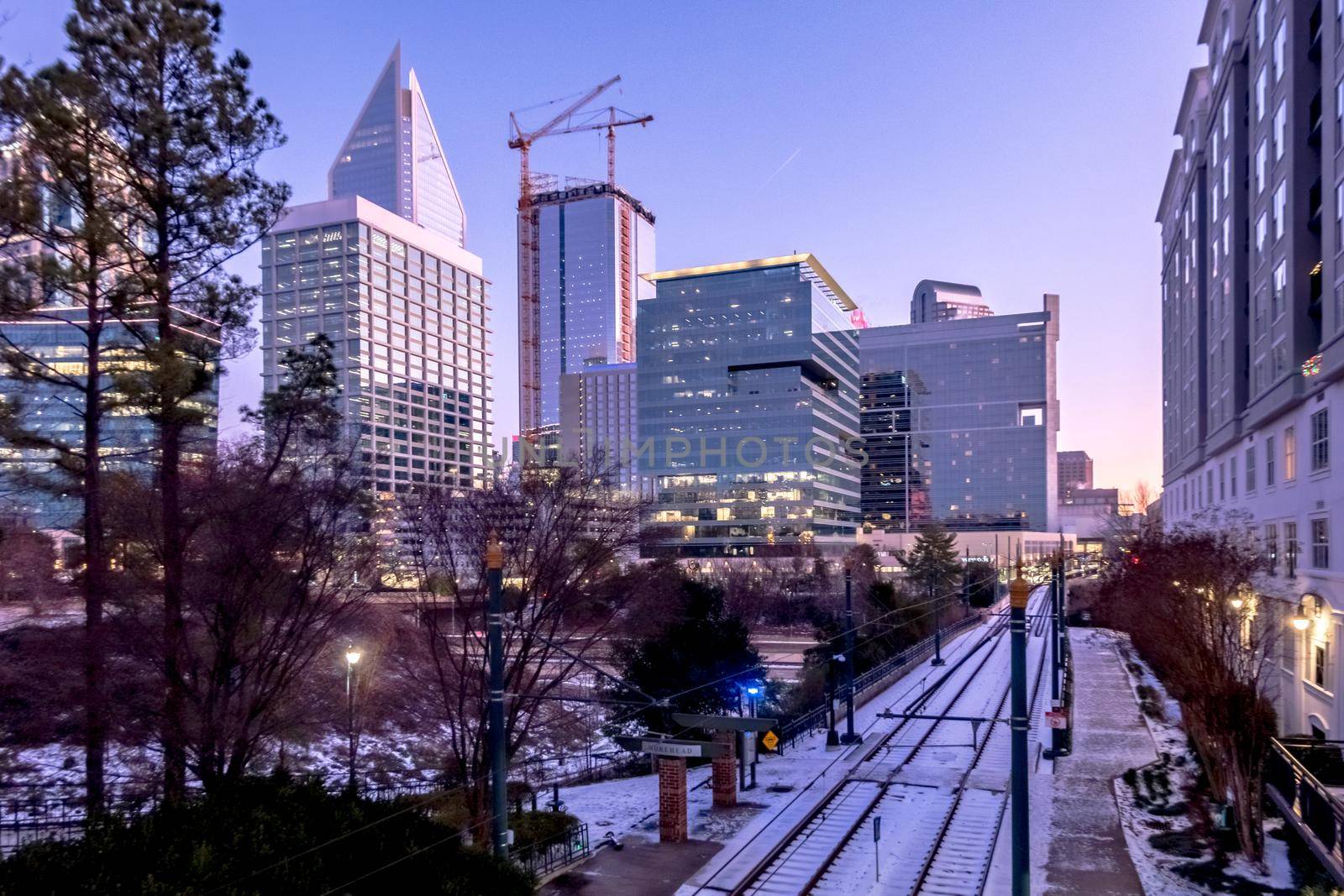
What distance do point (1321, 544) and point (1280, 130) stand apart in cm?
1366

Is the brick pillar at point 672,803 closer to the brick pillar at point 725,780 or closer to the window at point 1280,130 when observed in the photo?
the brick pillar at point 725,780

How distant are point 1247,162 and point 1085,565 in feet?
377

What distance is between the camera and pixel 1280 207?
91.5 feet

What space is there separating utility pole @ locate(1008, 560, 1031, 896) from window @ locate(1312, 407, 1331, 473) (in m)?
15.1

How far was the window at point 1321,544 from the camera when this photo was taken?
2250 cm

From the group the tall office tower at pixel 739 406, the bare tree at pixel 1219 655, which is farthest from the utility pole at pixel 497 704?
the tall office tower at pixel 739 406

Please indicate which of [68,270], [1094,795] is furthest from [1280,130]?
[68,270]

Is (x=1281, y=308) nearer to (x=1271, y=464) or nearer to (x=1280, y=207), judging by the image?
(x=1280, y=207)

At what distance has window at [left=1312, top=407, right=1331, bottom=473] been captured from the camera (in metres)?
22.8

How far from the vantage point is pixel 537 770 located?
31188mm

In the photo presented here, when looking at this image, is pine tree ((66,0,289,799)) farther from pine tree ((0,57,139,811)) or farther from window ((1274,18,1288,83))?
window ((1274,18,1288,83))

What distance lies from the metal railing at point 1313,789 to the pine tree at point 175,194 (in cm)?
1950

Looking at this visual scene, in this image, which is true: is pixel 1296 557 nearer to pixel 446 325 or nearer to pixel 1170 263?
pixel 1170 263

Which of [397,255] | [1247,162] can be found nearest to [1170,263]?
[1247,162]
